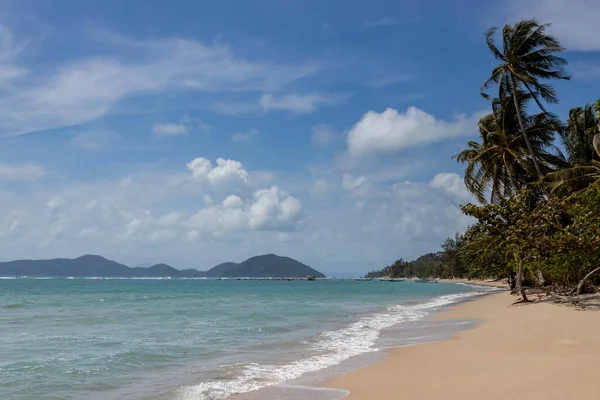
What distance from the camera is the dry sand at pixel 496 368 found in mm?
6680

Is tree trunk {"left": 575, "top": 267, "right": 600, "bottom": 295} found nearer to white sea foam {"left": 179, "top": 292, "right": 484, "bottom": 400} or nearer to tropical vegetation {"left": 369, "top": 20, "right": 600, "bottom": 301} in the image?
tropical vegetation {"left": 369, "top": 20, "right": 600, "bottom": 301}

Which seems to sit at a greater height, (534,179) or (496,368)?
(534,179)

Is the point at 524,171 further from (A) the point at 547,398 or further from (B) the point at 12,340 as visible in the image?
(B) the point at 12,340

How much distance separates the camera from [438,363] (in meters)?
9.60

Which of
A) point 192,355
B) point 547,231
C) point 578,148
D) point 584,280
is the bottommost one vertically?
point 192,355

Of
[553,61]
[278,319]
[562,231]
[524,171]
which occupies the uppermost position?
[553,61]

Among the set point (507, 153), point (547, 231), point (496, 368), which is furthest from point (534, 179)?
point (496, 368)

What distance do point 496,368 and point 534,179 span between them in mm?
22064

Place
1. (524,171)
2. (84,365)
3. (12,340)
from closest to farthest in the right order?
(84,365), (12,340), (524,171)

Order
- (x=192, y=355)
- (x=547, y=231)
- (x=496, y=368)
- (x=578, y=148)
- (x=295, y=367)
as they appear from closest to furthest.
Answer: (x=496, y=368) → (x=295, y=367) → (x=192, y=355) → (x=547, y=231) → (x=578, y=148)

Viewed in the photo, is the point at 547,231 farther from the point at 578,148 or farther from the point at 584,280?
the point at 578,148

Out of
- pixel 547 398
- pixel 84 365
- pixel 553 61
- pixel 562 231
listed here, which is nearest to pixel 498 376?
pixel 547 398

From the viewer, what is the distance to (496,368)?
8.41m

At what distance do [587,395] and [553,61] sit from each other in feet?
74.6
